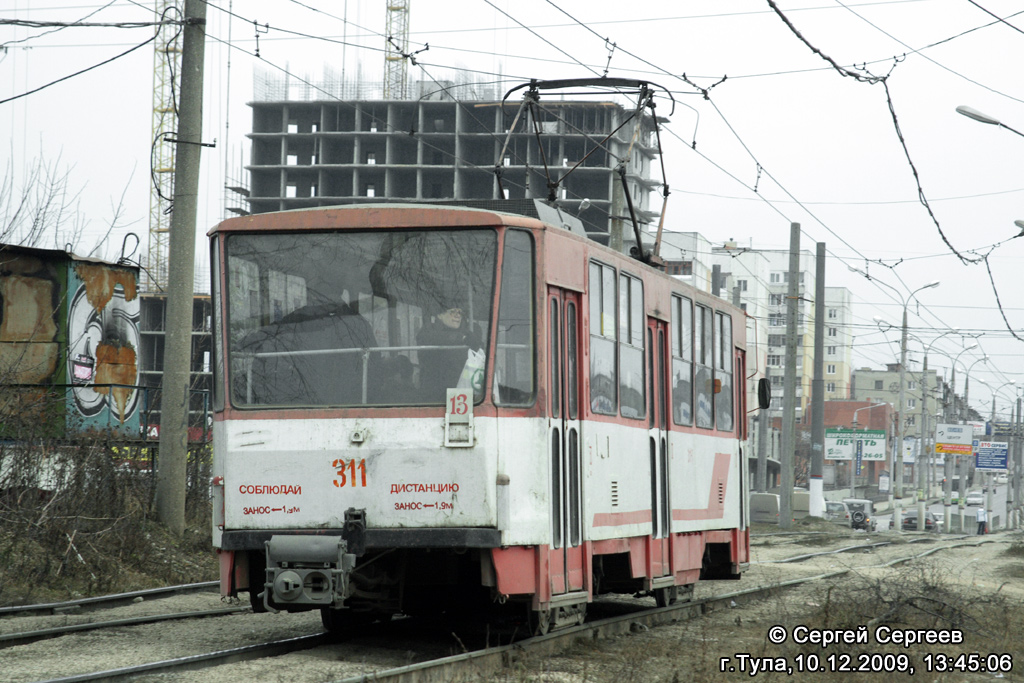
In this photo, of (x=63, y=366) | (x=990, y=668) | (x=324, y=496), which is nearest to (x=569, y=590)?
(x=324, y=496)

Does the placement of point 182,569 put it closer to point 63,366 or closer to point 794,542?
point 63,366

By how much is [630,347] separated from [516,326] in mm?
2235

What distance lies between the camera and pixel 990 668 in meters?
9.69

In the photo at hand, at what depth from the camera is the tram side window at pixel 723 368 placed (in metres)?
13.6

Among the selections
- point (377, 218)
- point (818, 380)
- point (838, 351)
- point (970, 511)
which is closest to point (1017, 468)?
point (970, 511)

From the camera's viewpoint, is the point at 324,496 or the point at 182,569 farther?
the point at 182,569

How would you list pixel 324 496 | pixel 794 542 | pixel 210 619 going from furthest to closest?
1. pixel 794 542
2. pixel 210 619
3. pixel 324 496

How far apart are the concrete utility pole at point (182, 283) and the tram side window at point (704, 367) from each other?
616 centimetres

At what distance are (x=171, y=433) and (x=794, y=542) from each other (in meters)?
17.9

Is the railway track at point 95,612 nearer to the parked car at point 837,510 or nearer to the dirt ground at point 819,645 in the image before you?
the dirt ground at point 819,645

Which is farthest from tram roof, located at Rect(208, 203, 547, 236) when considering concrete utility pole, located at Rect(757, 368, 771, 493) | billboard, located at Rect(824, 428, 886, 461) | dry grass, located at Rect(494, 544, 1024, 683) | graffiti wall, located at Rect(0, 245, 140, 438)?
billboard, located at Rect(824, 428, 886, 461)

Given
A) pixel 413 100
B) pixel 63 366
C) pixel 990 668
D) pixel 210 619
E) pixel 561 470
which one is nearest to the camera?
pixel 561 470

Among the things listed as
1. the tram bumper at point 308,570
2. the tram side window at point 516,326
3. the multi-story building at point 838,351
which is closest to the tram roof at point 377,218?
the tram side window at point 516,326

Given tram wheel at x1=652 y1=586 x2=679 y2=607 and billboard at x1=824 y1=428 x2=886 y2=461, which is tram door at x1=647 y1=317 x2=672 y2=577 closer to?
tram wheel at x1=652 y1=586 x2=679 y2=607
